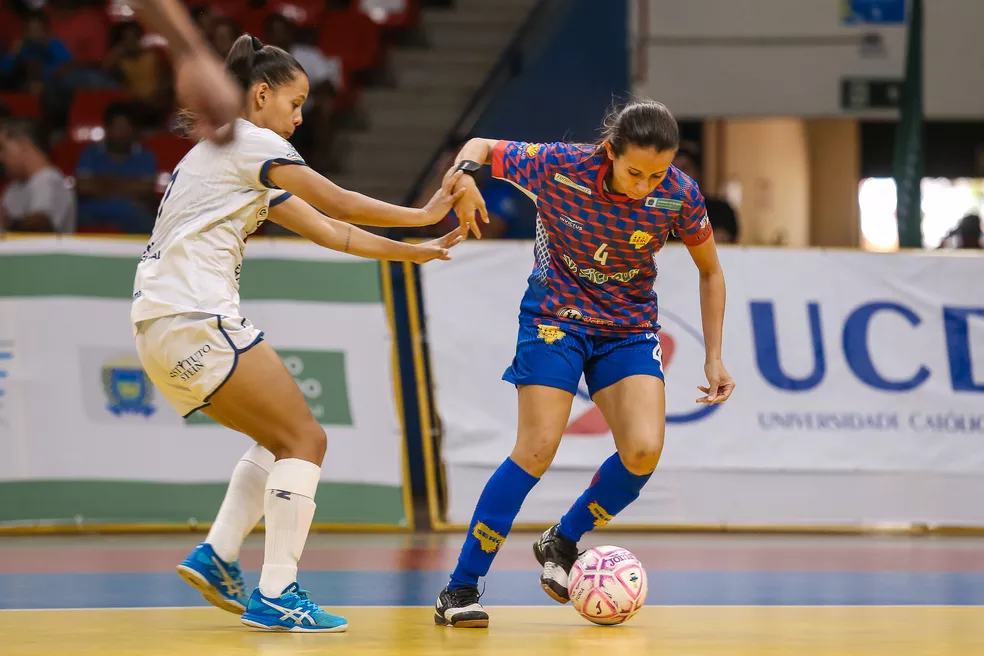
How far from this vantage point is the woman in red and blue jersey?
5.17m

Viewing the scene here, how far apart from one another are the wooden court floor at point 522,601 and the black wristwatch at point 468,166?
169 cm

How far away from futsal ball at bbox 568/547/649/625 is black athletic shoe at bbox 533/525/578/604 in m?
0.26

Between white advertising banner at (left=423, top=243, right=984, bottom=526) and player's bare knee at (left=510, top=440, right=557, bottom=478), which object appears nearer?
player's bare knee at (left=510, top=440, right=557, bottom=478)

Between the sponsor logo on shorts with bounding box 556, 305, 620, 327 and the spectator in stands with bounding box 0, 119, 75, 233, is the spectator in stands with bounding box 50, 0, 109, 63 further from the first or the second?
the sponsor logo on shorts with bounding box 556, 305, 620, 327

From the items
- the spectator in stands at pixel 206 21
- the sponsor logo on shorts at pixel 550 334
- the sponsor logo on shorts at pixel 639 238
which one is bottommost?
the sponsor logo on shorts at pixel 550 334

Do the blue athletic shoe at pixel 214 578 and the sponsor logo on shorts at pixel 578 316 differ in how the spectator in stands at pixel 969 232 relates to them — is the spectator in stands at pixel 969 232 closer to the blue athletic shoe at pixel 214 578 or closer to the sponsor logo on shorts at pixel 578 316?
the sponsor logo on shorts at pixel 578 316

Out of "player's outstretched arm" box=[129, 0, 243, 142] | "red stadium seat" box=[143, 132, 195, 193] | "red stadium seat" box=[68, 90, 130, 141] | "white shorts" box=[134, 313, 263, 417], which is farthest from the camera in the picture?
"red stadium seat" box=[68, 90, 130, 141]

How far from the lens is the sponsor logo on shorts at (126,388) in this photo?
8.62 m

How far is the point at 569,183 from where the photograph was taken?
5.31 m

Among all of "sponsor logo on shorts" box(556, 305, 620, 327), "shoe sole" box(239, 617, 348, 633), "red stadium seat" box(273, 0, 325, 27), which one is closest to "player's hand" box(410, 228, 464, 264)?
"sponsor logo on shorts" box(556, 305, 620, 327)

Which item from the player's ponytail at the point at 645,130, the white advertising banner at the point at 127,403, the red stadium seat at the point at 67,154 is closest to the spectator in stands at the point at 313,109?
the red stadium seat at the point at 67,154

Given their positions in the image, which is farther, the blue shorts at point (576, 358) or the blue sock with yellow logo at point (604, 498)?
the blue sock with yellow logo at point (604, 498)

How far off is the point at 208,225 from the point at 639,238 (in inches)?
64.1

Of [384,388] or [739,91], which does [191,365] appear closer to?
[384,388]
